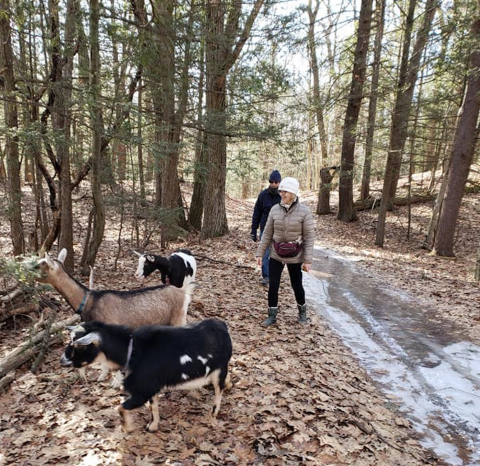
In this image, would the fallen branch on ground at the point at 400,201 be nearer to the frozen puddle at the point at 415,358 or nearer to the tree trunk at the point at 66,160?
the frozen puddle at the point at 415,358

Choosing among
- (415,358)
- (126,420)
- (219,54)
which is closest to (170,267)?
(126,420)

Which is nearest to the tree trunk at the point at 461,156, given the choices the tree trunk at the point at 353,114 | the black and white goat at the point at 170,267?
the tree trunk at the point at 353,114

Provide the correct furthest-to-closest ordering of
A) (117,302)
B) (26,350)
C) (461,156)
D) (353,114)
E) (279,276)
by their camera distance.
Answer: (353,114) → (461,156) → (279,276) → (117,302) → (26,350)

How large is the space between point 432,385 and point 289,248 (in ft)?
9.41

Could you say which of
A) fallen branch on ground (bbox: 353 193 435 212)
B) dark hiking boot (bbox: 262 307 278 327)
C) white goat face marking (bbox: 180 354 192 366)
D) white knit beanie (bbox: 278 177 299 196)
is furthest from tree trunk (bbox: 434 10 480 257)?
white goat face marking (bbox: 180 354 192 366)

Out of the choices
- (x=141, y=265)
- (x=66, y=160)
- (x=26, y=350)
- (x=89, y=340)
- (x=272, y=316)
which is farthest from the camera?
(x=66, y=160)

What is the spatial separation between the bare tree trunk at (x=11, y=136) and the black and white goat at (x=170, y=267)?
266cm

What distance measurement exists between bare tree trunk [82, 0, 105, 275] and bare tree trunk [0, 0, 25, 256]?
130cm

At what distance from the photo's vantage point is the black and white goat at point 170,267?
678 cm

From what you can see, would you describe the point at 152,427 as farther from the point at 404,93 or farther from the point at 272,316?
the point at 404,93

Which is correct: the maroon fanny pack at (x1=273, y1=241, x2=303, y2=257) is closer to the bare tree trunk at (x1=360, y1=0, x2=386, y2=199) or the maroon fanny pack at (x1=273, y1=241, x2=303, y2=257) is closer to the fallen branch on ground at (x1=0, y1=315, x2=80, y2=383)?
the fallen branch on ground at (x1=0, y1=315, x2=80, y2=383)

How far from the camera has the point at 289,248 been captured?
5.79 metres

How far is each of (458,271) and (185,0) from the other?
11.6 metres

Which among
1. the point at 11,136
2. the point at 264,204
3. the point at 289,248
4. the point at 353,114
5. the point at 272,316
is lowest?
the point at 272,316
